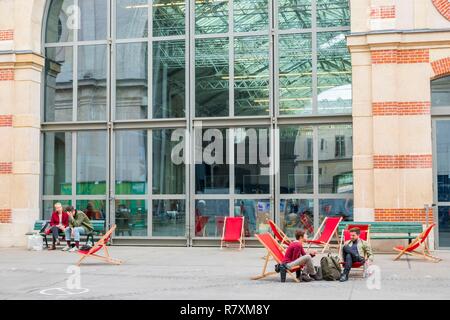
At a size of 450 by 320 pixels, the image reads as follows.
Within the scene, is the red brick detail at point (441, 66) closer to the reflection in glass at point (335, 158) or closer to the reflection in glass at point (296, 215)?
the reflection in glass at point (335, 158)

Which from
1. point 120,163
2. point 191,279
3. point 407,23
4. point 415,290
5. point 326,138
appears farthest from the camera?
point 120,163

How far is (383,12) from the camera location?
1519 cm

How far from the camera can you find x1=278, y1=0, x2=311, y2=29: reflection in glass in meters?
16.6

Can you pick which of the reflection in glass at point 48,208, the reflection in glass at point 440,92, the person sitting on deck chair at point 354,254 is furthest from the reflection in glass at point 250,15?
the person sitting on deck chair at point 354,254

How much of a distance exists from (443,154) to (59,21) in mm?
10755

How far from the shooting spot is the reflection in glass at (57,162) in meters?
17.6

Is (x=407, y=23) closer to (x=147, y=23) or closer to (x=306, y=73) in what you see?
(x=306, y=73)

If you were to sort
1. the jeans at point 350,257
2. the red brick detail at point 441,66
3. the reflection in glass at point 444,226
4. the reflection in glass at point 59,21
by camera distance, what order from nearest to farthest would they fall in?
the jeans at point 350,257
the red brick detail at point 441,66
the reflection in glass at point 444,226
the reflection in glass at point 59,21

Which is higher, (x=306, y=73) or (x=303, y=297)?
(x=306, y=73)

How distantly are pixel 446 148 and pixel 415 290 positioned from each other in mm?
6556

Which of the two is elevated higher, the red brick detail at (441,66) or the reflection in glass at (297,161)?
the red brick detail at (441,66)

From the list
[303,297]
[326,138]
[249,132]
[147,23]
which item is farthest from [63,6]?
[303,297]

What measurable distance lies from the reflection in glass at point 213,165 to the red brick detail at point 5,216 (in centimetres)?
494

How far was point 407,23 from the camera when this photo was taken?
15.1 m
